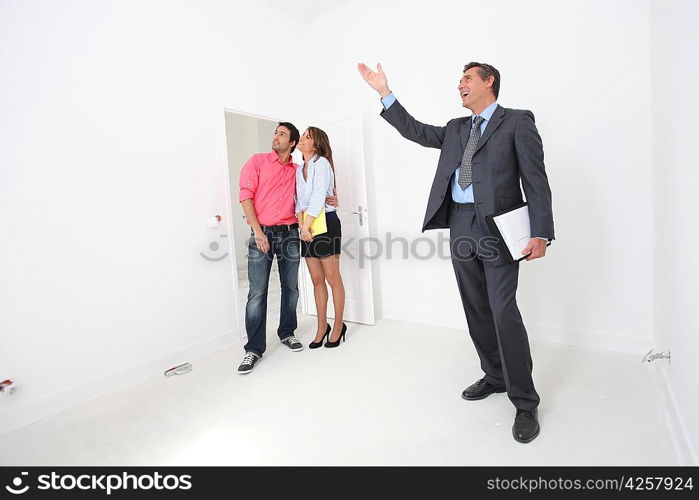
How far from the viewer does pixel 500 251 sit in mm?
1763

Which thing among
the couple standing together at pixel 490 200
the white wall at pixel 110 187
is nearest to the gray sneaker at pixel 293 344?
the white wall at pixel 110 187

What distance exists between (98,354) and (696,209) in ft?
9.53

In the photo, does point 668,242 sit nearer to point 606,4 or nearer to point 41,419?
point 606,4

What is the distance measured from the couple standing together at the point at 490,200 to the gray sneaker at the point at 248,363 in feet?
4.62

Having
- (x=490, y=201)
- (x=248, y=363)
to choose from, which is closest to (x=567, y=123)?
(x=490, y=201)

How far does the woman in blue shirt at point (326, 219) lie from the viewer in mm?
2811

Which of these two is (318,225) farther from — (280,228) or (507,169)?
(507,169)

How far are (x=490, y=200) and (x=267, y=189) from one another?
1590mm

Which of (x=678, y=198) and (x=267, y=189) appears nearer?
(x=678, y=198)

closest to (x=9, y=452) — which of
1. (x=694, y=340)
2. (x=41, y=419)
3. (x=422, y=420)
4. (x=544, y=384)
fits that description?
(x=41, y=419)

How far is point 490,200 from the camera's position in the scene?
5.80 ft

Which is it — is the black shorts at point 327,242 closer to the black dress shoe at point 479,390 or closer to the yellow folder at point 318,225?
the yellow folder at point 318,225

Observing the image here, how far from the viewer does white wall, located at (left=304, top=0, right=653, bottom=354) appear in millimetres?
2441

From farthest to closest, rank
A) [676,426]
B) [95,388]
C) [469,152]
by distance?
[95,388], [469,152], [676,426]
